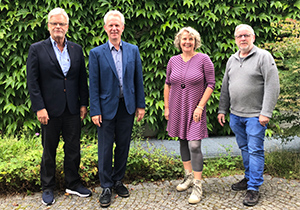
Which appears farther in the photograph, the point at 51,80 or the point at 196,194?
the point at 196,194

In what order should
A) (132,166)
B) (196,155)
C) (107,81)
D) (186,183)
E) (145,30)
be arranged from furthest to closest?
Result: 1. (145,30)
2. (132,166)
3. (186,183)
4. (196,155)
5. (107,81)

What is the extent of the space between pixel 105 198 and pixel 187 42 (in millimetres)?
2098

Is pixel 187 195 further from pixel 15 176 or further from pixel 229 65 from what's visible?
pixel 15 176

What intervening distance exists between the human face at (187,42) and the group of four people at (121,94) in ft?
0.04

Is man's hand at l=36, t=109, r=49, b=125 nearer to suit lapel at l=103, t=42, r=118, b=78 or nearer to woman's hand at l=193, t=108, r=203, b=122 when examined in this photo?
suit lapel at l=103, t=42, r=118, b=78

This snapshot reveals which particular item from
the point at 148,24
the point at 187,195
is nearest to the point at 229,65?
the point at 187,195

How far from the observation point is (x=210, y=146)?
18.1 ft

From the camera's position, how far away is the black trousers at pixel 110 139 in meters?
3.61

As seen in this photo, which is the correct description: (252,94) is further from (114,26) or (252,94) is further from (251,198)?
(114,26)

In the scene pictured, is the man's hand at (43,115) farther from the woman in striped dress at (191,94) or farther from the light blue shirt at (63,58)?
the woman in striped dress at (191,94)

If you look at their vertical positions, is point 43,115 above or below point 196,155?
above

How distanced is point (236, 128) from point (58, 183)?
245cm

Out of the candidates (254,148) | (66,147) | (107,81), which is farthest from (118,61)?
(254,148)

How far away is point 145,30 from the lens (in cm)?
590
